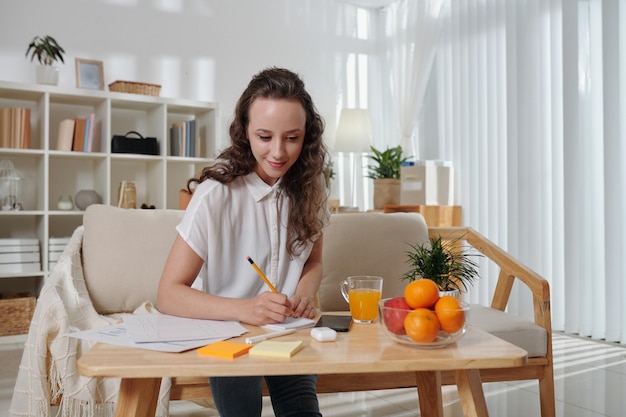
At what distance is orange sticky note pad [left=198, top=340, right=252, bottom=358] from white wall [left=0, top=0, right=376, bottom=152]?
12.6ft

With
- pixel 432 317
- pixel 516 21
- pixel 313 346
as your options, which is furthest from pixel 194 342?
pixel 516 21

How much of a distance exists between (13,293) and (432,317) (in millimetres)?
3806

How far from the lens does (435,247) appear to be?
6.04 ft

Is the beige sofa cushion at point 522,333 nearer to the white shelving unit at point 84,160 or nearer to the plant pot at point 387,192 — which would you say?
the plant pot at point 387,192

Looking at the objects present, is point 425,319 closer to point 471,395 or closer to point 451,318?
point 451,318

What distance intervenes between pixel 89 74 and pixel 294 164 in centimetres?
324

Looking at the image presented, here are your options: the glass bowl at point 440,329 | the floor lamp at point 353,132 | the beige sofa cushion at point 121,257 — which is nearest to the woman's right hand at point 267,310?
the glass bowl at point 440,329

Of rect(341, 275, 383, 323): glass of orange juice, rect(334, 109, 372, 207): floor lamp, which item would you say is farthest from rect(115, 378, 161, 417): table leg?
rect(334, 109, 372, 207): floor lamp

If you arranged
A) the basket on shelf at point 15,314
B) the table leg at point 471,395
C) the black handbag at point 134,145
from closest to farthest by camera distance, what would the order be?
the table leg at point 471,395, the basket on shelf at point 15,314, the black handbag at point 134,145

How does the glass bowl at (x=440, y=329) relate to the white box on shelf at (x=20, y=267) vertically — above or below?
above

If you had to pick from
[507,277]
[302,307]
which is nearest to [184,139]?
[507,277]

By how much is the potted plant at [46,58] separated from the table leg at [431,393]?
11.4ft

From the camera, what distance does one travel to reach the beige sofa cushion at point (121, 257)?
2326 mm

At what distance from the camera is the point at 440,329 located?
1.06 meters
